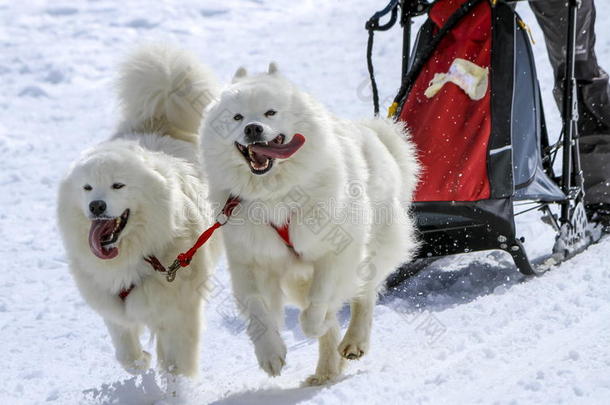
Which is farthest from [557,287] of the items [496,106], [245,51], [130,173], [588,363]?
[245,51]

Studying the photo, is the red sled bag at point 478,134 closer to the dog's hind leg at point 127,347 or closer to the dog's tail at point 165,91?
the dog's tail at point 165,91

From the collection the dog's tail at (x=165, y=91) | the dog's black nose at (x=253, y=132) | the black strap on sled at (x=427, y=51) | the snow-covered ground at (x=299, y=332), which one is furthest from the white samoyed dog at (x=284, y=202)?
the black strap on sled at (x=427, y=51)

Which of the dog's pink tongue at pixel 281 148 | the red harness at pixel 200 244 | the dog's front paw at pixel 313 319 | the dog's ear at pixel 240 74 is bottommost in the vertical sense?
the dog's front paw at pixel 313 319

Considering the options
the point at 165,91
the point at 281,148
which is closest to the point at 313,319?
the point at 281,148

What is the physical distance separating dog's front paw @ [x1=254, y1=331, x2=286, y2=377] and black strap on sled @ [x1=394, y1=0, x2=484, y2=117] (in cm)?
191

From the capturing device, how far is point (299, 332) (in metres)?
4.45

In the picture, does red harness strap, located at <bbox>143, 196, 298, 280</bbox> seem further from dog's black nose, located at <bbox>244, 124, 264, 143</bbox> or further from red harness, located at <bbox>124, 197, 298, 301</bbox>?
dog's black nose, located at <bbox>244, 124, 264, 143</bbox>

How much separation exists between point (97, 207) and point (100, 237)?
0.17 metres

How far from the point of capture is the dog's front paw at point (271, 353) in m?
3.10

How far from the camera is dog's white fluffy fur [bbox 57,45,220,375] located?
3244 mm

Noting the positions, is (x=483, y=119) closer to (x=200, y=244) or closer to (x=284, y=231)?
(x=284, y=231)

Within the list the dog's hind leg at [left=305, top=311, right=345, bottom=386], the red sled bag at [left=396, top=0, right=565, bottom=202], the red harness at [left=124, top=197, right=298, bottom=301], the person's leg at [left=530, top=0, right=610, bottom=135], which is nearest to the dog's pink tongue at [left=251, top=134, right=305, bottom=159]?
the red harness at [left=124, top=197, right=298, bottom=301]

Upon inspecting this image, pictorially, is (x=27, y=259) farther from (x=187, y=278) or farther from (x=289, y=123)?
(x=289, y=123)

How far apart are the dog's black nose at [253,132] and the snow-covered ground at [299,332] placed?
3.34 ft
